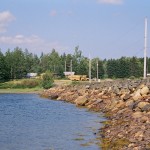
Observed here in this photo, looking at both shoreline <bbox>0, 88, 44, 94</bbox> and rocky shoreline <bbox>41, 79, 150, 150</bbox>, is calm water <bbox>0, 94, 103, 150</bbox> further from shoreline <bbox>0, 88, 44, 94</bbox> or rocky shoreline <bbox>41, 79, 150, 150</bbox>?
shoreline <bbox>0, 88, 44, 94</bbox>

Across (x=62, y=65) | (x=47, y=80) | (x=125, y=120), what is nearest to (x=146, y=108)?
(x=125, y=120)

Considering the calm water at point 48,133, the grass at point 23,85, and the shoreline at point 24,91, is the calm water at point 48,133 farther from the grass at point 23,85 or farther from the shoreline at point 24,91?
the grass at point 23,85

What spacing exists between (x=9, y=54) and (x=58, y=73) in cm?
2078

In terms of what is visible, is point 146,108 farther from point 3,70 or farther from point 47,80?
point 3,70

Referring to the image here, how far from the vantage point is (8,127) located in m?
36.7

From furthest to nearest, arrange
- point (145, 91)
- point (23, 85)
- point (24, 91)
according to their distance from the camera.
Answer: point (23, 85) < point (24, 91) < point (145, 91)

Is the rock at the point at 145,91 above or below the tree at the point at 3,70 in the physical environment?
below

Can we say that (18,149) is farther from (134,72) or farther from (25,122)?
(134,72)

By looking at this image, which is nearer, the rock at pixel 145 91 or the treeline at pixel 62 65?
the rock at pixel 145 91

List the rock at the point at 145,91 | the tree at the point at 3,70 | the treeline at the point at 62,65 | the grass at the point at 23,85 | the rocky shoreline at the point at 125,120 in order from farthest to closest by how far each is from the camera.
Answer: the treeline at the point at 62,65 → the tree at the point at 3,70 → the grass at the point at 23,85 → the rock at the point at 145,91 → the rocky shoreline at the point at 125,120

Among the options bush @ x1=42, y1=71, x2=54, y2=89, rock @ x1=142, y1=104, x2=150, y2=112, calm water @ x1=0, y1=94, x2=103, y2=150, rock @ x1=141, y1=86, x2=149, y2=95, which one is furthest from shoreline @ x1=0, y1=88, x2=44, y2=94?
rock @ x1=142, y1=104, x2=150, y2=112

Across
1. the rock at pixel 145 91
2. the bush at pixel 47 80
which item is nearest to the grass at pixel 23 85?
the bush at pixel 47 80

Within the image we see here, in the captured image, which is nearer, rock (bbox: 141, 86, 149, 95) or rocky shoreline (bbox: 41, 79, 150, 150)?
rocky shoreline (bbox: 41, 79, 150, 150)

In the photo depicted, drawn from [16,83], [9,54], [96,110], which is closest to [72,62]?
[9,54]
